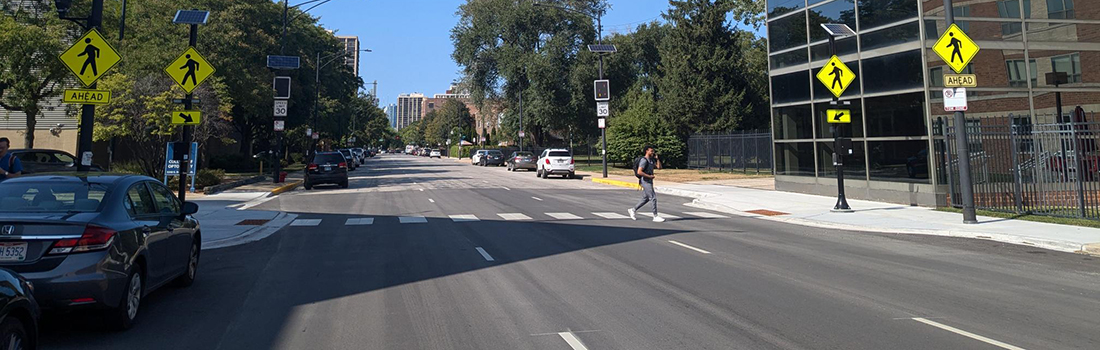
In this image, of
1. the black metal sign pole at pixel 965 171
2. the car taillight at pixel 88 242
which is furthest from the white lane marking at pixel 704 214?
the car taillight at pixel 88 242

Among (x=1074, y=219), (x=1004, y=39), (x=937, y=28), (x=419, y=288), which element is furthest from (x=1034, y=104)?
(x=419, y=288)

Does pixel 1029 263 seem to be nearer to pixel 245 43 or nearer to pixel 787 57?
pixel 787 57

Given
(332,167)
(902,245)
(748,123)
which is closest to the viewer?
(902,245)

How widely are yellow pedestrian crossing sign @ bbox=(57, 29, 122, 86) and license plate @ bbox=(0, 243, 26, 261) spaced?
818 cm

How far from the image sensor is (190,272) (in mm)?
8188

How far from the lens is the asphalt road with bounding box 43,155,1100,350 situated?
587 cm

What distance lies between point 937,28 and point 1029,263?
10659 mm

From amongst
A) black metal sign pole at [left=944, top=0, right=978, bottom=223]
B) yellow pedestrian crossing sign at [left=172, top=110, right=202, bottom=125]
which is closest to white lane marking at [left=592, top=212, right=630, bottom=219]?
black metal sign pole at [left=944, top=0, right=978, bottom=223]

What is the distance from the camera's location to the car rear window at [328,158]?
29.1 meters

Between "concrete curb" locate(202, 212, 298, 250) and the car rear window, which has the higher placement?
the car rear window

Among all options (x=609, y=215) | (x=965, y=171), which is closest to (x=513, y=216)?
(x=609, y=215)

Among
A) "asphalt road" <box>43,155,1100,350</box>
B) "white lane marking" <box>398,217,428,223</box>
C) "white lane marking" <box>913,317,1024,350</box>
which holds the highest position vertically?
"white lane marking" <box>398,217,428,223</box>

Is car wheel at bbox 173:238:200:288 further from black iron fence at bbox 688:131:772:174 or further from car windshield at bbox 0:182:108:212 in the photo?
black iron fence at bbox 688:131:772:174

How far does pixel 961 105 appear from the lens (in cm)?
1426
